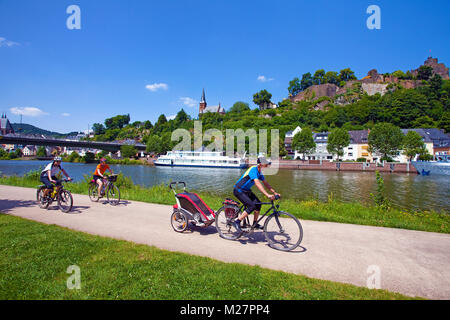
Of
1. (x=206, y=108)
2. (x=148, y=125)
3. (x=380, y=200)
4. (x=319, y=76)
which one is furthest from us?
(x=148, y=125)

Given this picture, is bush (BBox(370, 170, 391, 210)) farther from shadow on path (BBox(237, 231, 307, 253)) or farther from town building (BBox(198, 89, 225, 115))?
town building (BBox(198, 89, 225, 115))

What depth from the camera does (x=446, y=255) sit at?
4992 millimetres

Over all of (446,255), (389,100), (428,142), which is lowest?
(446,255)

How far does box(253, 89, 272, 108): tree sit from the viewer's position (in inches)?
5679

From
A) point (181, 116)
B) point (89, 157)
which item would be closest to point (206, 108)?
point (181, 116)

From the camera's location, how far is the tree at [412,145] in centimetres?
6069

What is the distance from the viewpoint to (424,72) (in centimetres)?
11744

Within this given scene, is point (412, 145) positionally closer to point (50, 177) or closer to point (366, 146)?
point (366, 146)

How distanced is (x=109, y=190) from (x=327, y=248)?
359 inches

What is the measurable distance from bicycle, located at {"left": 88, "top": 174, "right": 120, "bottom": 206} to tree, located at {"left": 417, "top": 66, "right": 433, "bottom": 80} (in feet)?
504

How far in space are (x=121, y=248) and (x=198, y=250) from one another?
157cm

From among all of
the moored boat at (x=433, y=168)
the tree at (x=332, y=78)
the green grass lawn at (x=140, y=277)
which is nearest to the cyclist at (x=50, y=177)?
the green grass lawn at (x=140, y=277)

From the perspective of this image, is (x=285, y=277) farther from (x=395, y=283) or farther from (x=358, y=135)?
(x=358, y=135)
